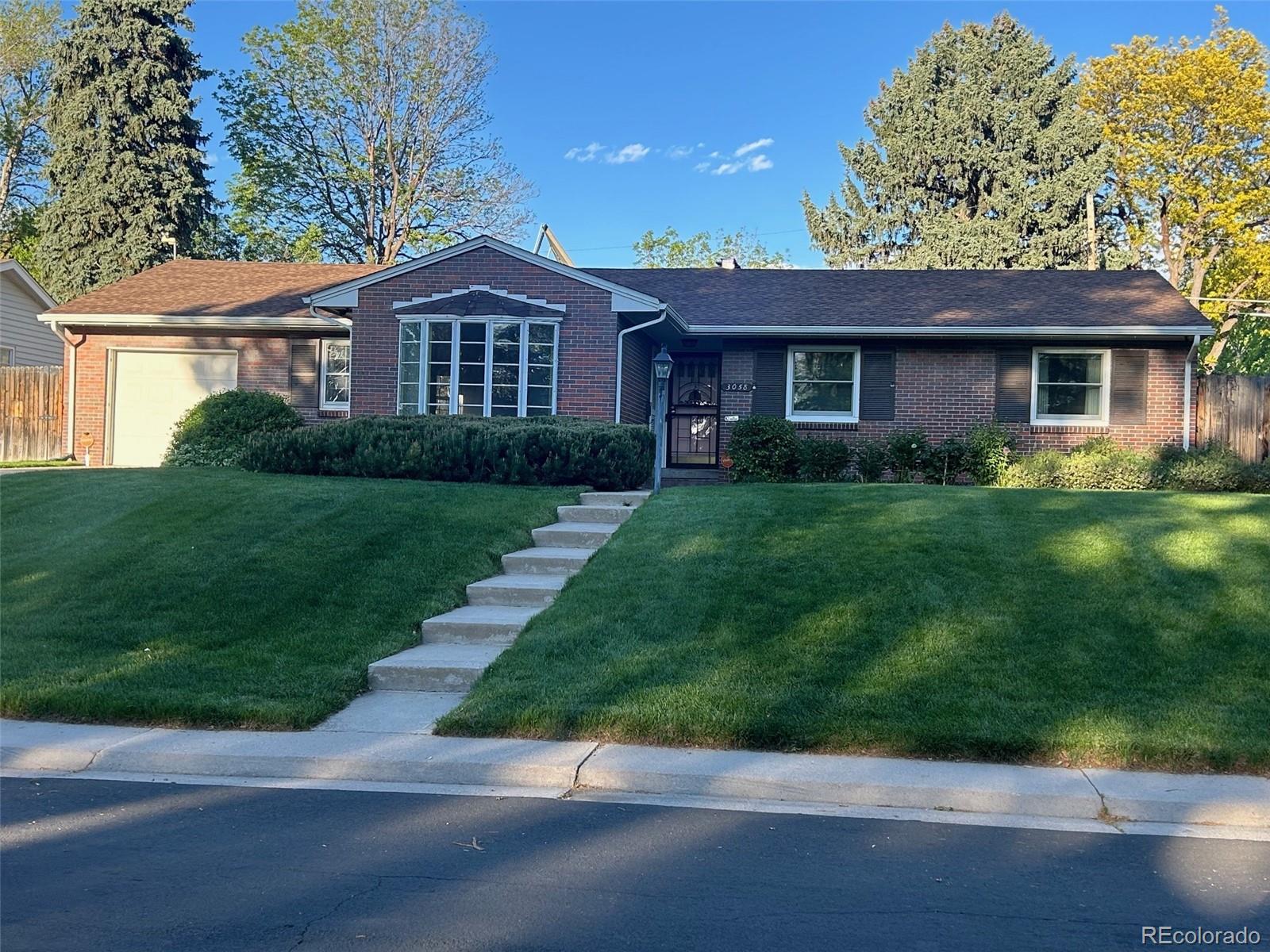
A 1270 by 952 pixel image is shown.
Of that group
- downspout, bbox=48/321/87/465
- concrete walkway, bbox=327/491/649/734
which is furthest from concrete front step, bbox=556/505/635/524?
downspout, bbox=48/321/87/465

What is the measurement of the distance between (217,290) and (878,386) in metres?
13.8

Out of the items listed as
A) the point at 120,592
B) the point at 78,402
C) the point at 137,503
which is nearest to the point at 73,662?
the point at 120,592

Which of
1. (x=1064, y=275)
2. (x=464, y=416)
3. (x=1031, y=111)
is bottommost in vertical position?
(x=464, y=416)

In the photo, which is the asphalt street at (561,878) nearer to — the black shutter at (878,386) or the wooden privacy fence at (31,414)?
the black shutter at (878,386)

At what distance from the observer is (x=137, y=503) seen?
11.7 metres

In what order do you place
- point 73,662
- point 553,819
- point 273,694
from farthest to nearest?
point 73,662
point 273,694
point 553,819

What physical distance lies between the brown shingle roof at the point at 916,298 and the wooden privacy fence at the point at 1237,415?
1.43 meters

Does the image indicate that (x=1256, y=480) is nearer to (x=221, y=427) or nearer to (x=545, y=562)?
(x=545, y=562)

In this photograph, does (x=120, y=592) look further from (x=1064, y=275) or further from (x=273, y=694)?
(x=1064, y=275)

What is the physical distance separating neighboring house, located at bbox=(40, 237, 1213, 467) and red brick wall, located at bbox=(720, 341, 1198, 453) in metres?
0.03

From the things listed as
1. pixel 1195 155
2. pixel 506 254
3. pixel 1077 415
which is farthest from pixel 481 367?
pixel 1195 155

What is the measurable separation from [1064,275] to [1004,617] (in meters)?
15.0

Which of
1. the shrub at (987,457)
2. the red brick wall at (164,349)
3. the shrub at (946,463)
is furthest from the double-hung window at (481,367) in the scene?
the shrub at (987,457)

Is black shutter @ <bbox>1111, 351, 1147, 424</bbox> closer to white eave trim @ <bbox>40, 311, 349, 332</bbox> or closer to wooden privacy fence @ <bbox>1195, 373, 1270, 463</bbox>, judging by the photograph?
wooden privacy fence @ <bbox>1195, 373, 1270, 463</bbox>
